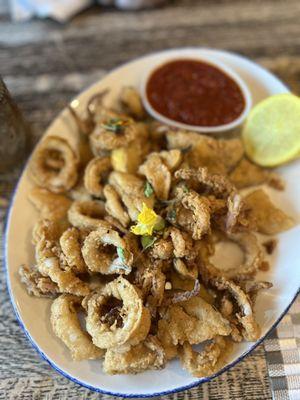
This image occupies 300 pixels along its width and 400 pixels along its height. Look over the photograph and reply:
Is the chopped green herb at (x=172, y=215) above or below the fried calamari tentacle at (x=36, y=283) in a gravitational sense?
above

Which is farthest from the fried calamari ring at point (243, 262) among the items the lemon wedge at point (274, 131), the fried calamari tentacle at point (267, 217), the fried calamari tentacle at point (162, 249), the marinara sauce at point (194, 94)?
the marinara sauce at point (194, 94)

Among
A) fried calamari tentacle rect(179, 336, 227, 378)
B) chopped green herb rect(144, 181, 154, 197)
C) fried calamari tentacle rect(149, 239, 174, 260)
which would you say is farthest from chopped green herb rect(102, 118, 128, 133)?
fried calamari tentacle rect(179, 336, 227, 378)

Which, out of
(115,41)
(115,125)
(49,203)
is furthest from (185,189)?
(115,41)

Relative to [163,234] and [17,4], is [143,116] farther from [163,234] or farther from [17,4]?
[17,4]

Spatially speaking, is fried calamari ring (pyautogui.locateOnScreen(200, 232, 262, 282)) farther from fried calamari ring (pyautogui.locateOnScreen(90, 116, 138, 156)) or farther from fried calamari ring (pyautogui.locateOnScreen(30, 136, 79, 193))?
fried calamari ring (pyautogui.locateOnScreen(30, 136, 79, 193))

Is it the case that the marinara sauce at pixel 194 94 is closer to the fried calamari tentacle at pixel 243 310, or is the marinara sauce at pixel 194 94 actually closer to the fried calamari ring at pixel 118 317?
the fried calamari tentacle at pixel 243 310

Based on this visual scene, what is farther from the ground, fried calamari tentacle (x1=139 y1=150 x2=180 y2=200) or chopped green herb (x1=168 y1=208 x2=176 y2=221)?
fried calamari tentacle (x1=139 y1=150 x2=180 y2=200)

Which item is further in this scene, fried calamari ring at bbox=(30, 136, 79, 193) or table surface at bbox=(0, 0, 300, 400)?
table surface at bbox=(0, 0, 300, 400)
